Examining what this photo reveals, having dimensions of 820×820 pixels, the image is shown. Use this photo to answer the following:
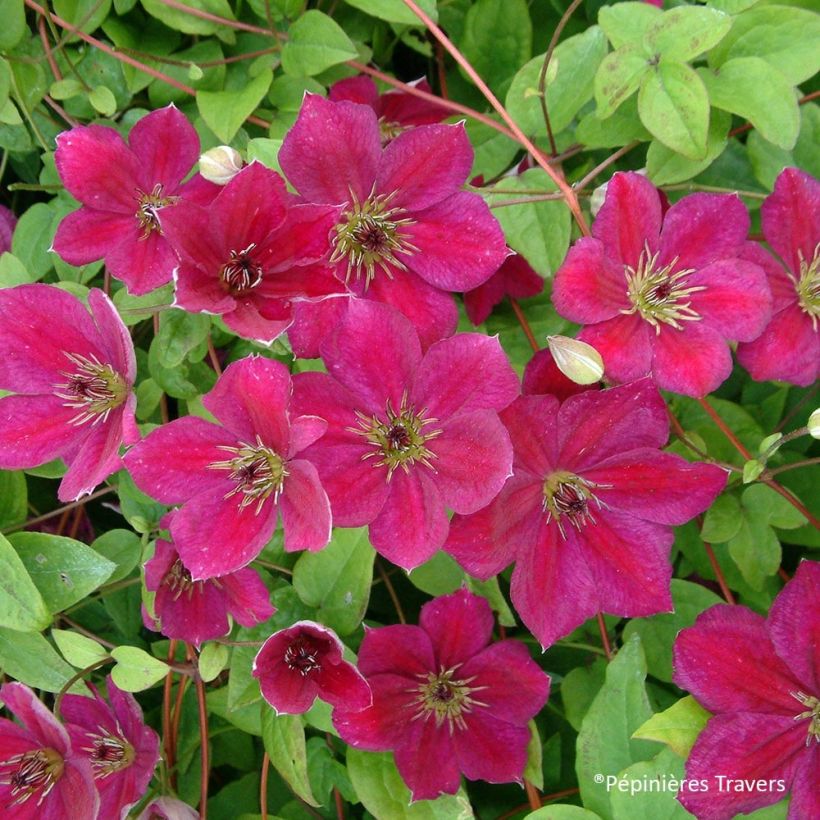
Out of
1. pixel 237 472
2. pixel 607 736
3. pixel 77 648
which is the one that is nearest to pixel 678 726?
pixel 607 736

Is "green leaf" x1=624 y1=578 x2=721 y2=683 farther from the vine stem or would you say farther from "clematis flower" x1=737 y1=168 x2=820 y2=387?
the vine stem

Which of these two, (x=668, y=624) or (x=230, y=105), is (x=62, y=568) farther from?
(x=668, y=624)

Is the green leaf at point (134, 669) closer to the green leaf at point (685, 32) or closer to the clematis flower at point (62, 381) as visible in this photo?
the clematis flower at point (62, 381)

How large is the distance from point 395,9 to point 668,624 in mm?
640

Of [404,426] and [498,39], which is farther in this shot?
[498,39]

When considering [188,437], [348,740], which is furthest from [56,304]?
[348,740]

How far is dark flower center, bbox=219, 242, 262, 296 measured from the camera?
2.10ft

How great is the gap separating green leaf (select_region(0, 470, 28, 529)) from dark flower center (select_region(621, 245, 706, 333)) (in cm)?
59

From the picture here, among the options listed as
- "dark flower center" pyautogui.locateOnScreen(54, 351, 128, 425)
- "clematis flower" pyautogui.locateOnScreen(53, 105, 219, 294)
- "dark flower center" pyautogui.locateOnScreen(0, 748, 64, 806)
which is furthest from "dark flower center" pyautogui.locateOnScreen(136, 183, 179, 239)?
"dark flower center" pyautogui.locateOnScreen(0, 748, 64, 806)

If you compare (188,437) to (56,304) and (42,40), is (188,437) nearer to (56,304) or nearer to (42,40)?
(56,304)

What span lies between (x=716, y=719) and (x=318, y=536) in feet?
1.17

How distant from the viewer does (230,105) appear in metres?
0.81

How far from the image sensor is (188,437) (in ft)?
2.08

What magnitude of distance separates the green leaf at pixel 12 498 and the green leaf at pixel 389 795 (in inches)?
15.4
